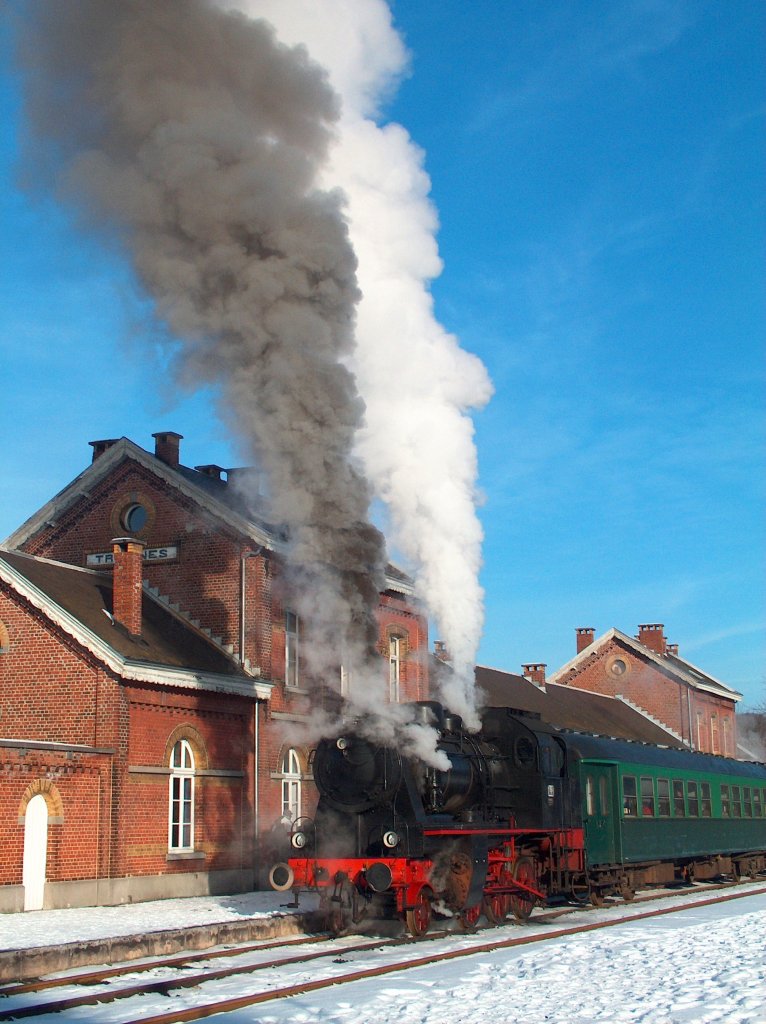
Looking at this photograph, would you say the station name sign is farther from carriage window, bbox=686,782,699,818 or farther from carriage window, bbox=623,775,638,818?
carriage window, bbox=686,782,699,818

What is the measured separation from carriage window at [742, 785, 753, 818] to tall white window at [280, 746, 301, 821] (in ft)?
35.6

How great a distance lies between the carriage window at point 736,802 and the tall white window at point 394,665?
8.01 metres

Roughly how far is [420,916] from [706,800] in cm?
1182

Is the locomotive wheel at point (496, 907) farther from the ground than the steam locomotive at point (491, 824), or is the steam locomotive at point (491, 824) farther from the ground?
the steam locomotive at point (491, 824)

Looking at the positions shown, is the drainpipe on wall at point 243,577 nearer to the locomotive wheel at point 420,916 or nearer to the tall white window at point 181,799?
the tall white window at point 181,799

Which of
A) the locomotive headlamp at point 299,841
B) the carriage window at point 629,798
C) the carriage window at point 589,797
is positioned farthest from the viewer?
the carriage window at point 629,798

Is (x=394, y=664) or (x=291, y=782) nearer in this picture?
(x=291, y=782)

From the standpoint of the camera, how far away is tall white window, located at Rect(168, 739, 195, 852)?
69.4 ft

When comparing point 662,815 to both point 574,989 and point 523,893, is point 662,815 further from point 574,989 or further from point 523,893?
point 574,989

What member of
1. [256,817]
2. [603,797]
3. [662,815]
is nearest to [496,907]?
[603,797]

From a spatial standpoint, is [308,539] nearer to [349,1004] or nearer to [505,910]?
[505,910]

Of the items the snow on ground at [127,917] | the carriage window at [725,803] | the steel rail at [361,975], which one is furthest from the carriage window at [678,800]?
the snow on ground at [127,917]

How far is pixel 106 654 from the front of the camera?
20.0 metres

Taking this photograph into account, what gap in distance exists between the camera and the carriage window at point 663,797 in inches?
883
